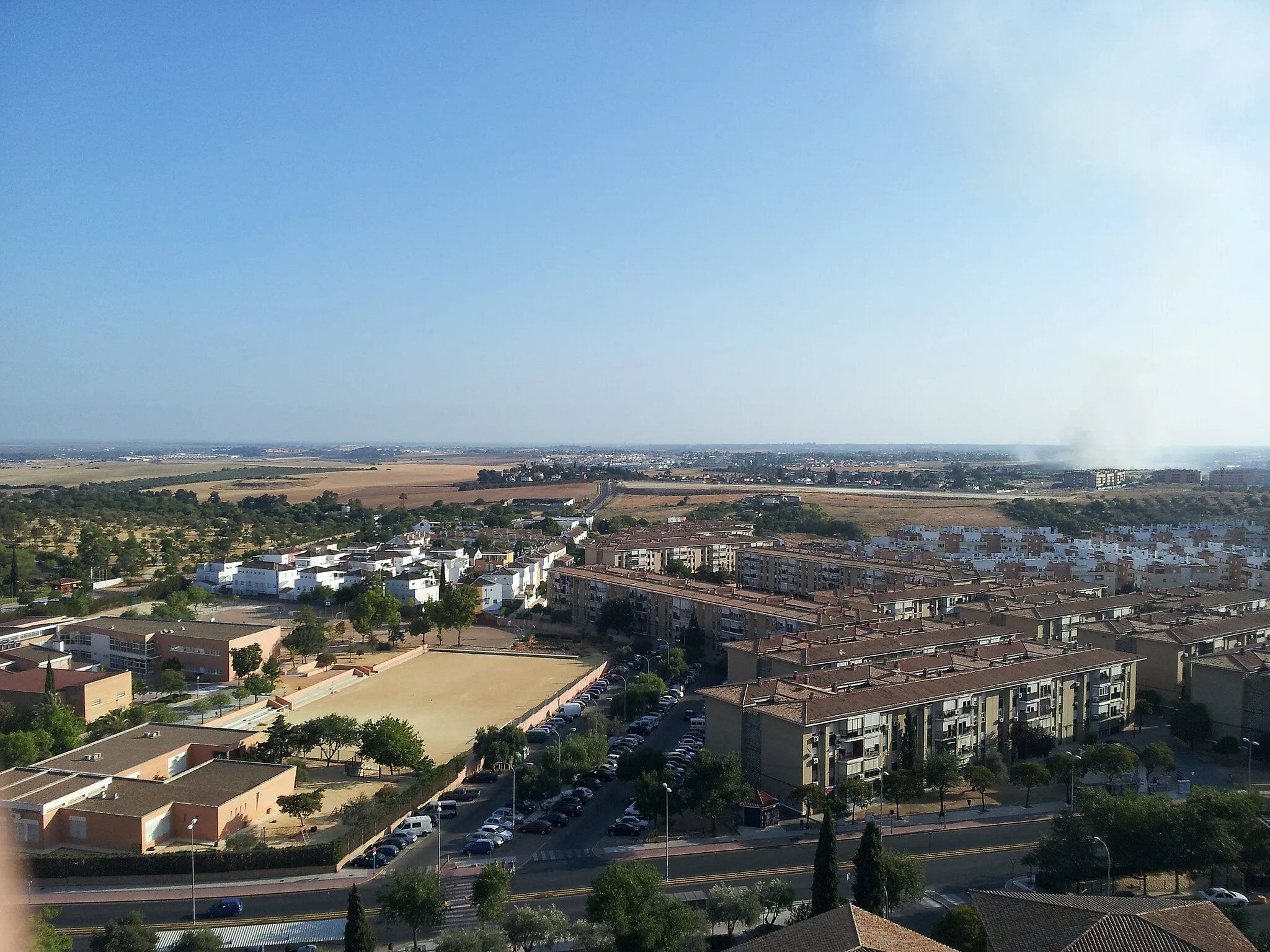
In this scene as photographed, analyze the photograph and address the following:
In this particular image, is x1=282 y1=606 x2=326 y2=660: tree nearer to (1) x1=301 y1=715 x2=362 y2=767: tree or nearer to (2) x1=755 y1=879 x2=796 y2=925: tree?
(1) x1=301 y1=715 x2=362 y2=767: tree

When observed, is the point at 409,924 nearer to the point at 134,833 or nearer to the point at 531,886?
the point at 531,886

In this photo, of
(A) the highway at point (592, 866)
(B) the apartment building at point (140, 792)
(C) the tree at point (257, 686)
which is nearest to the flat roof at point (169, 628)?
(C) the tree at point (257, 686)

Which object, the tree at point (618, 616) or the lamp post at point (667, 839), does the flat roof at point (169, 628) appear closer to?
the tree at point (618, 616)

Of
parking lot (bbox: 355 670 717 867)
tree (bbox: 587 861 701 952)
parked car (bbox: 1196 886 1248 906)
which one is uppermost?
tree (bbox: 587 861 701 952)

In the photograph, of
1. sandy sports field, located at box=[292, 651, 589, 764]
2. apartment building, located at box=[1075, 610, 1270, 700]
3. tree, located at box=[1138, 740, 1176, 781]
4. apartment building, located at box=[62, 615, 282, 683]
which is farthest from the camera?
apartment building, located at box=[62, 615, 282, 683]

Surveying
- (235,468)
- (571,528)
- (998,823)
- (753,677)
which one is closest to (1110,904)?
(998,823)

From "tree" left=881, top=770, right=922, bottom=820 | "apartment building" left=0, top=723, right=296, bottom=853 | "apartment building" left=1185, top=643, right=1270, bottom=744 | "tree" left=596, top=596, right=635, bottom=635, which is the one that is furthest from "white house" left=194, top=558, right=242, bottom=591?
"apartment building" left=1185, top=643, right=1270, bottom=744
